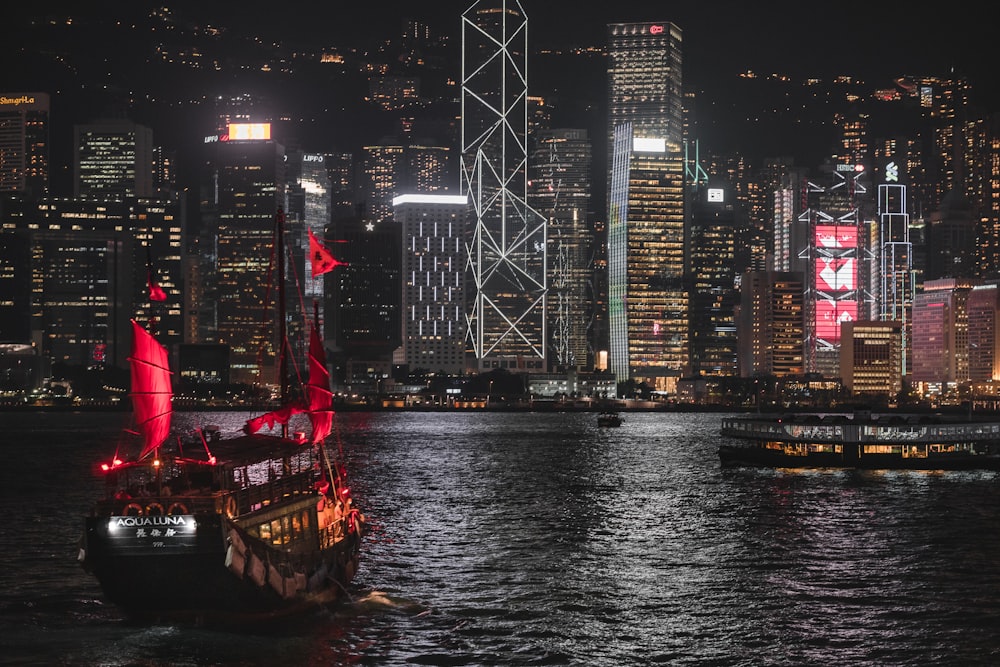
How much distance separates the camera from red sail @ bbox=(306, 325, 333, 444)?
49.0 meters

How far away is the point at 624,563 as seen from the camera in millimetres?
60594

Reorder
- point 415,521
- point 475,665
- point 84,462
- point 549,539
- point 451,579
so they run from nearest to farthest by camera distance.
→ point 475,665 < point 451,579 < point 549,539 < point 415,521 < point 84,462

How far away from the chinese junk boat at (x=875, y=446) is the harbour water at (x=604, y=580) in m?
7.60

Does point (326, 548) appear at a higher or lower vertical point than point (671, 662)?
higher

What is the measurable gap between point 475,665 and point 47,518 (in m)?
45.2

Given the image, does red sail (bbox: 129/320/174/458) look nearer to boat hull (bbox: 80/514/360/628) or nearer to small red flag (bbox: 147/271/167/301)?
small red flag (bbox: 147/271/167/301)

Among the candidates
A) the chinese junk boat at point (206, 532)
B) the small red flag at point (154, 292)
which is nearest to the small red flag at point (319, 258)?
the small red flag at point (154, 292)

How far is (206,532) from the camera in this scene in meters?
38.3

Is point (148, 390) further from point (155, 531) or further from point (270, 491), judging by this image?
point (155, 531)

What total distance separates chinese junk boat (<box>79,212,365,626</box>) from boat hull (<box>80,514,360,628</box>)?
1.2 inches

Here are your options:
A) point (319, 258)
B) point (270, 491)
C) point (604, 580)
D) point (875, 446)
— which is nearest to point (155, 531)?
point (270, 491)

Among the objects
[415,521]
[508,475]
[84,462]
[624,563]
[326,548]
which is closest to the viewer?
[326,548]

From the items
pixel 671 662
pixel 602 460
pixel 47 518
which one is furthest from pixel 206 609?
pixel 602 460

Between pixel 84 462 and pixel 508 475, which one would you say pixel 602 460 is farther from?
pixel 84 462
